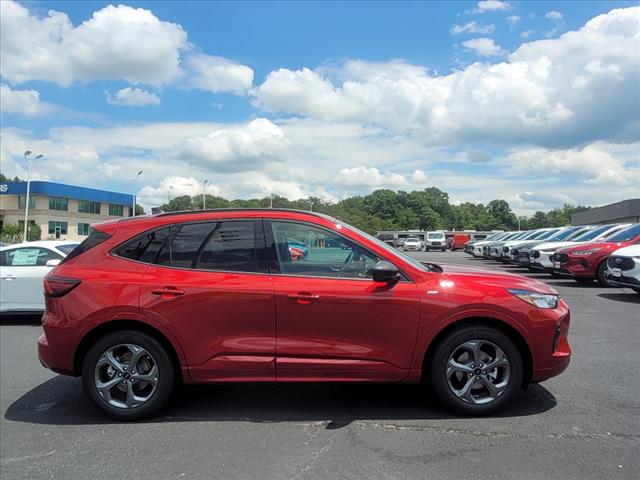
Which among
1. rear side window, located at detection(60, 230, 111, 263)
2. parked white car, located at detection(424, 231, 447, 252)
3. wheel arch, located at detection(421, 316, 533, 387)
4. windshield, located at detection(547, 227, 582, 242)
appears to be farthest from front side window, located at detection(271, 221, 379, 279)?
parked white car, located at detection(424, 231, 447, 252)

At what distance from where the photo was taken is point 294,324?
4.28 metres

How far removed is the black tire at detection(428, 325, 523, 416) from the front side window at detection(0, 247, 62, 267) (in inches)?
299

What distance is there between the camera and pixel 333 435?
4074 mm

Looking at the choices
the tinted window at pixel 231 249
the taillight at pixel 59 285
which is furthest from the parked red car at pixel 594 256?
the taillight at pixel 59 285

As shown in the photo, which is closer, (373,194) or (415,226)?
(415,226)

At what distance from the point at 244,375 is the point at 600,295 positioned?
9.99 meters

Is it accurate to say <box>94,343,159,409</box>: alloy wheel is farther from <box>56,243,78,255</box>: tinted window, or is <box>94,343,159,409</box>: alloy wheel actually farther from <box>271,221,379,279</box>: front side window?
<box>56,243,78,255</box>: tinted window

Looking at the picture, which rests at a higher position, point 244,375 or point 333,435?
point 244,375

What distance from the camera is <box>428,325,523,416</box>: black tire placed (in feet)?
14.0

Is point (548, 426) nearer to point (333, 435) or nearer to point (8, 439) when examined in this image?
point (333, 435)

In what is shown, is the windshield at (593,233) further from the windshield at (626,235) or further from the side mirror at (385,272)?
the side mirror at (385,272)

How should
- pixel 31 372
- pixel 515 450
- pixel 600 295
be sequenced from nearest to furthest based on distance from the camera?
pixel 515 450
pixel 31 372
pixel 600 295

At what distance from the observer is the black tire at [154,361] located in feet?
14.3

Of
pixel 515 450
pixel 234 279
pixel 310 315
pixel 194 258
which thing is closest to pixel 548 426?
pixel 515 450
